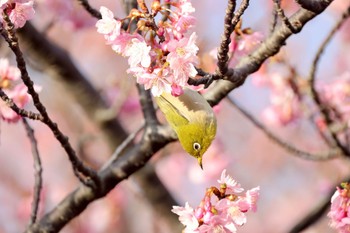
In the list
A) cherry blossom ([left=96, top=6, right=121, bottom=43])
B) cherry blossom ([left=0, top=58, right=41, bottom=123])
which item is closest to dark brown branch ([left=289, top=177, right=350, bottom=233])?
cherry blossom ([left=0, top=58, right=41, bottom=123])

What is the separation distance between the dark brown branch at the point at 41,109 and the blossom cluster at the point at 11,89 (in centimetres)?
32

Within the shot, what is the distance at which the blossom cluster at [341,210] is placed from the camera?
2.49 metres

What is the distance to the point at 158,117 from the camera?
230 inches

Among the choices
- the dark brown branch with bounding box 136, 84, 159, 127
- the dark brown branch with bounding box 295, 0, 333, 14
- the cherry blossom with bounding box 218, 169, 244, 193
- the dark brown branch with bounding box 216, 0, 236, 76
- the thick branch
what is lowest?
the thick branch

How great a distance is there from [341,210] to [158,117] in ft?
11.3

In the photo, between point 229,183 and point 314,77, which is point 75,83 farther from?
point 229,183

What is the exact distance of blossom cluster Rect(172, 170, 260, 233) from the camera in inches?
88.5

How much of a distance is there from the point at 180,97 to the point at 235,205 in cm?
45

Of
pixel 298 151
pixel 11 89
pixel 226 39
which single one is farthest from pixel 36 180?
pixel 298 151

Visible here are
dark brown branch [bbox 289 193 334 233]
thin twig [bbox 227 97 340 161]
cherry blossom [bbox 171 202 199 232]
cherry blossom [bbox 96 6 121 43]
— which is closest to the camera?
cherry blossom [bbox 96 6 121 43]

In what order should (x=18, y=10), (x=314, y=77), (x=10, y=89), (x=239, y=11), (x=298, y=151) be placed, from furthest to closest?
(x=298, y=151) < (x=314, y=77) < (x=10, y=89) < (x=18, y=10) < (x=239, y=11)

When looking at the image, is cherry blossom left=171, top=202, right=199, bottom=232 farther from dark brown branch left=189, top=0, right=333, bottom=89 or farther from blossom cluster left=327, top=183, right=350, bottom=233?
blossom cluster left=327, top=183, right=350, bottom=233

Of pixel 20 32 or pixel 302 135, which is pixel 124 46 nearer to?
pixel 20 32

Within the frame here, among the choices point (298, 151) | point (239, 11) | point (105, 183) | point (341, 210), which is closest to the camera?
point (239, 11)
